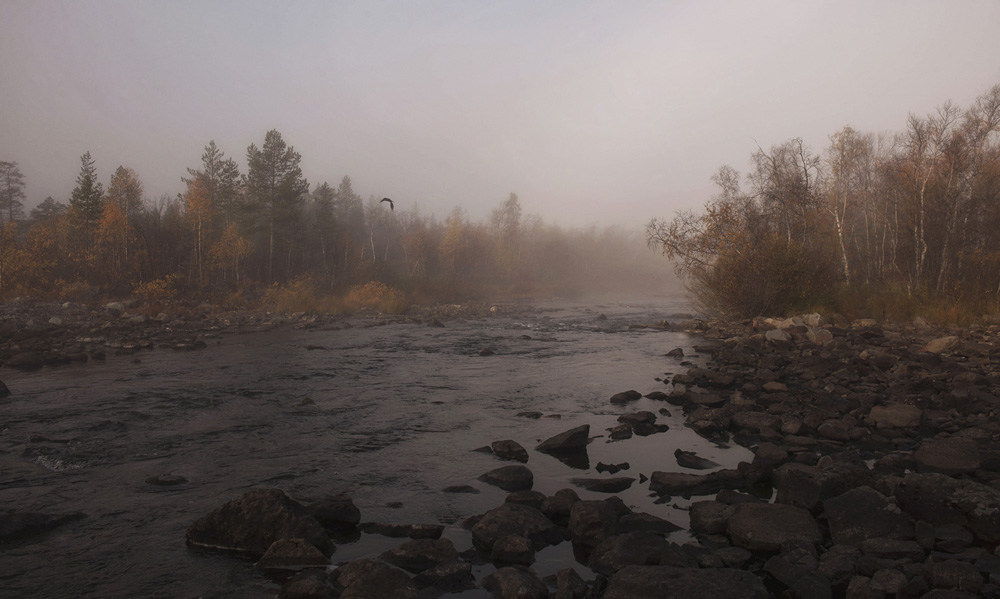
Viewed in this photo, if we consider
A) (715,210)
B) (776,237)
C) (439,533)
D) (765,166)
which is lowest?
(439,533)

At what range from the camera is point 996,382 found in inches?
421

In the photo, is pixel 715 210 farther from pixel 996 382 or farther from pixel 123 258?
pixel 123 258

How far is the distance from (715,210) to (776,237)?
2989 mm

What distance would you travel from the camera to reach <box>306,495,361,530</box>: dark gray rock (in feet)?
18.8

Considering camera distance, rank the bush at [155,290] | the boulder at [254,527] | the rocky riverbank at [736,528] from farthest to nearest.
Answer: the bush at [155,290] → the boulder at [254,527] → the rocky riverbank at [736,528]

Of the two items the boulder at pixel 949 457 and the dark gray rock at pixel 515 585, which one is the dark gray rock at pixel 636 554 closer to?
the dark gray rock at pixel 515 585

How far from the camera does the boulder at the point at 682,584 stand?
3.99 m

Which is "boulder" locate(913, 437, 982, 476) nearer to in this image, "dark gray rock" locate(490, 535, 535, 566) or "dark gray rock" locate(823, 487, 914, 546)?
"dark gray rock" locate(823, 487, 914, 546)

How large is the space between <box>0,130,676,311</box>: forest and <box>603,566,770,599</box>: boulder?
119 feet

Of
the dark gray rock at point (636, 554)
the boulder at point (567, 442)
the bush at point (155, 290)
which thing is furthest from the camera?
the bush at point (155, 290)

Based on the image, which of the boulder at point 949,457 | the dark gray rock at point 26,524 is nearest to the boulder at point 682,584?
the boulder at point 949,457

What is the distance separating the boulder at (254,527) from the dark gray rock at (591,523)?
2.54 metres

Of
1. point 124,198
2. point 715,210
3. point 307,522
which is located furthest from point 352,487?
point 124,198

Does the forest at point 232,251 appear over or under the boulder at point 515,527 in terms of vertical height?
over
